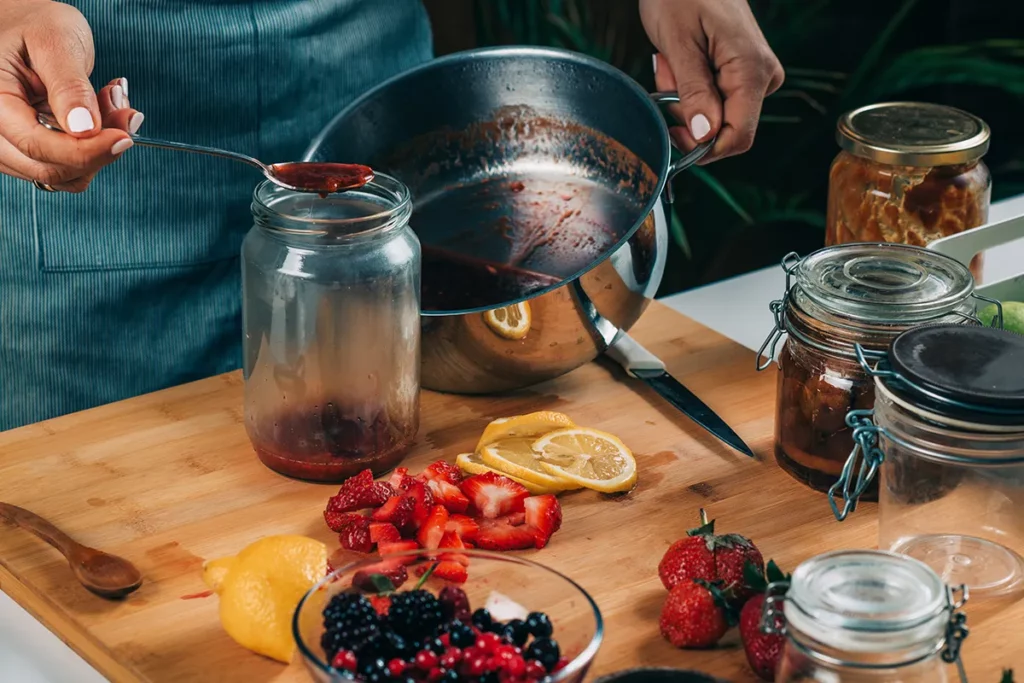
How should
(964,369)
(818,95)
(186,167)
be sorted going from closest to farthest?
(964,369)
(186,167)
(818,95)

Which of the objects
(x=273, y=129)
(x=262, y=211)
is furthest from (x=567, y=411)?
(x=273, y=129)

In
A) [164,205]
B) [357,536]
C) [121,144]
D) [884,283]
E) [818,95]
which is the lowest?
[818,95]

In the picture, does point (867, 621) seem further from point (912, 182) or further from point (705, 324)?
point (705, 324)

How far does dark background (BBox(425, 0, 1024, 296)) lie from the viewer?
126 inches

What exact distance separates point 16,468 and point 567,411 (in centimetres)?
63

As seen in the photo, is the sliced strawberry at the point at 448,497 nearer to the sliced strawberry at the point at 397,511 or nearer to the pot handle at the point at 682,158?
the sliced strawberry at the point at 397,511

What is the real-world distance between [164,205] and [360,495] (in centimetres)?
67

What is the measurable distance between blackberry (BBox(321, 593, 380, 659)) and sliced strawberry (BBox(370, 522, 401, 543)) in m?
0.25

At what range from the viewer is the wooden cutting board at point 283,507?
1.15 meters

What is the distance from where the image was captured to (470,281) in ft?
5.04

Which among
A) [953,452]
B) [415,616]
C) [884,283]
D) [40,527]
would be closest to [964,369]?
[953,452]

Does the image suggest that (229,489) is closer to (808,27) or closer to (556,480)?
(556,480)

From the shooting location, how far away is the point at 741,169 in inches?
129

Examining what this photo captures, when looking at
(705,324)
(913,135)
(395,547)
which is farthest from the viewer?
(705,324)
